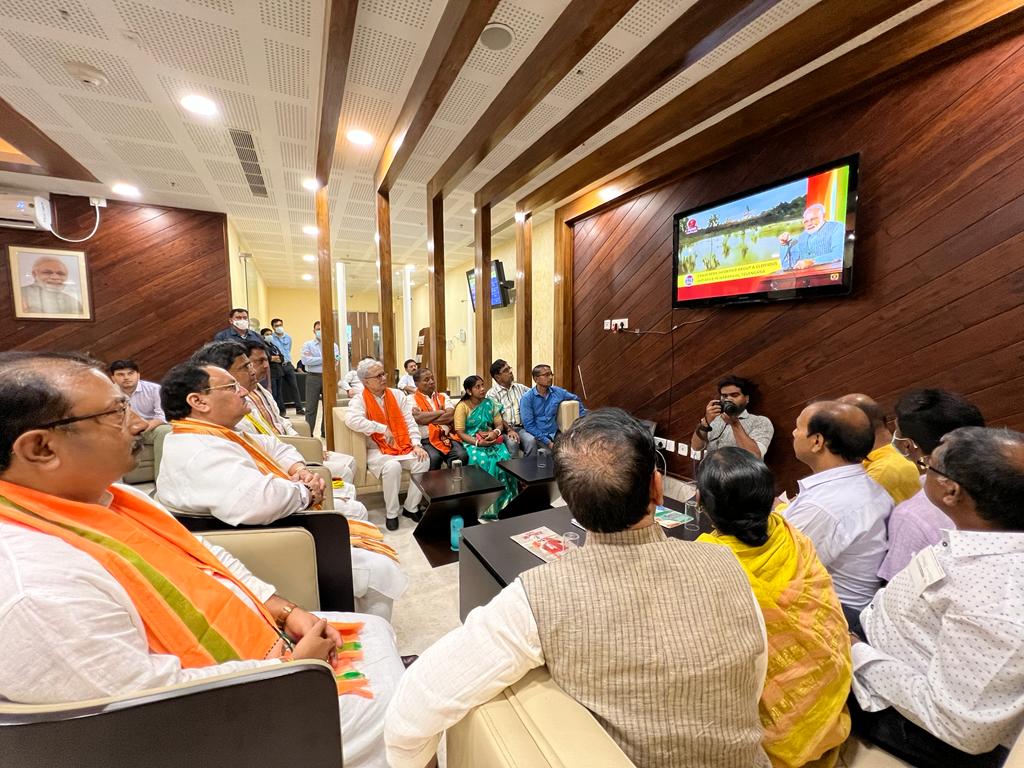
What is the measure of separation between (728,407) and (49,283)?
6.71 metres

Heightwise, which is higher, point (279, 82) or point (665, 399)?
point (279, 82)

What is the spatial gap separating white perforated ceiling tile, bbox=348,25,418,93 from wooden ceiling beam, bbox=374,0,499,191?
0.10 m

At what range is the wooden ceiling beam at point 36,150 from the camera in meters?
3.06

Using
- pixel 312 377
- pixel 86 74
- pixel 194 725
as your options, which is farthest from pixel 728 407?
pixel 312 377

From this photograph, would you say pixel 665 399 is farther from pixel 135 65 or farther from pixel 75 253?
pixel 75 253

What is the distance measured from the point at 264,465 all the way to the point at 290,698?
112 cm

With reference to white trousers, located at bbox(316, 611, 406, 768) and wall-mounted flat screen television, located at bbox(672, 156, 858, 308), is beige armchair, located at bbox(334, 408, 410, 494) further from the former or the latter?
wall-mounted flat screen television, located at bbox(672, 156, 858, 308)

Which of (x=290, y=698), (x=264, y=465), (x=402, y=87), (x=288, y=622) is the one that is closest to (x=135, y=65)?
(x=402, y=87)

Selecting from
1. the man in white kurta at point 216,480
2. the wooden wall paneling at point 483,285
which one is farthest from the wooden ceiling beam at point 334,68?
the man in white kurta at point 216,480

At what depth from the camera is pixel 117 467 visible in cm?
93

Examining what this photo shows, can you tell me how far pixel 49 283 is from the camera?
451cm

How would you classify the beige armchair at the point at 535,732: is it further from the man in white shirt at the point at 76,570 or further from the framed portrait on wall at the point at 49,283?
the framed portrait on wall at the point at 49,283

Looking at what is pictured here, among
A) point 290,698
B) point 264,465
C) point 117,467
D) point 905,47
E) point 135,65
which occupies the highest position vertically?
point 135,65

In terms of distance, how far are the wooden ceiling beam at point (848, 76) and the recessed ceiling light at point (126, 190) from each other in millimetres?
5035
